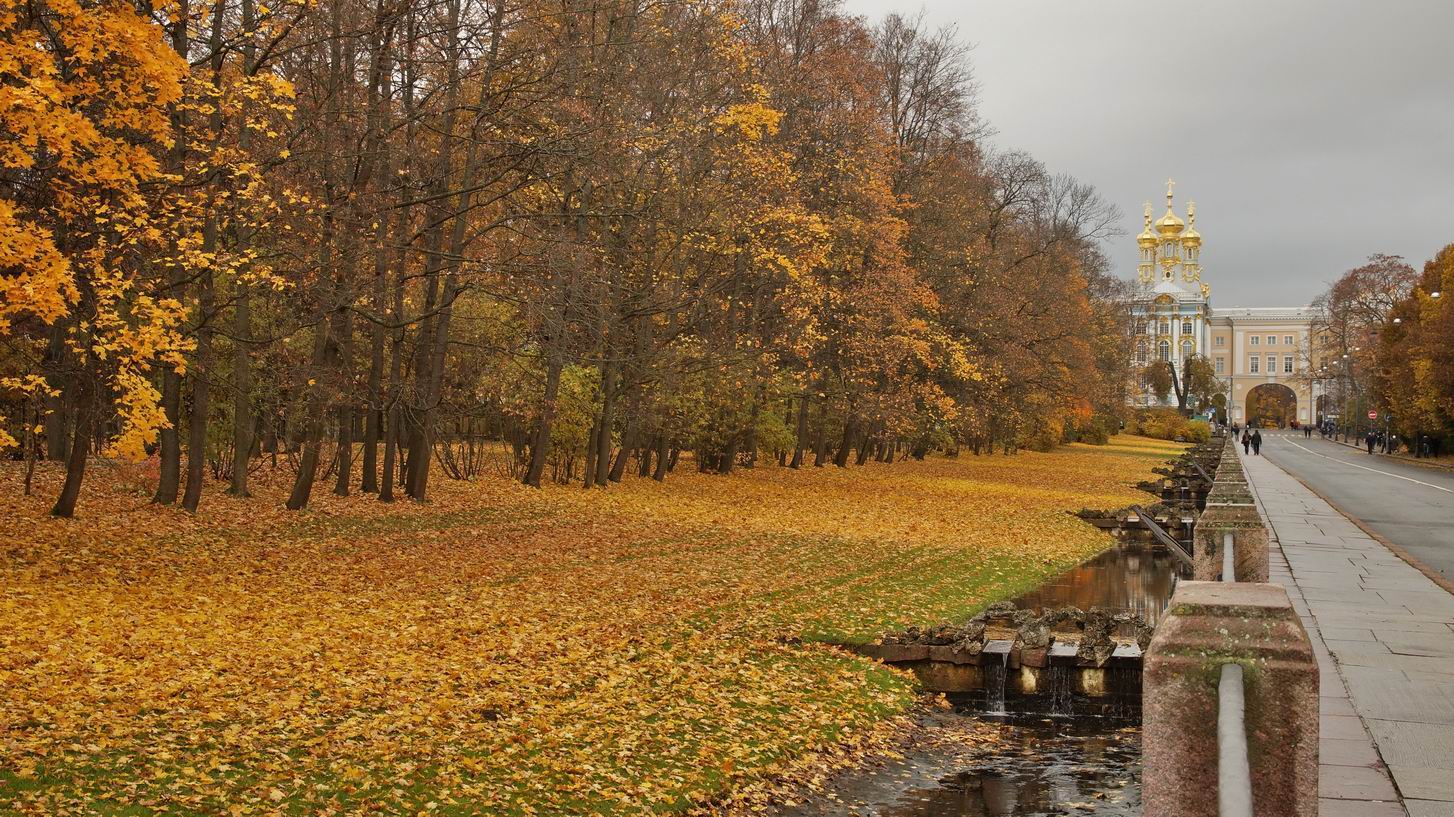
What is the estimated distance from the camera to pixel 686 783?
27.2 ft

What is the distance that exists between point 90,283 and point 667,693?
7.13 m

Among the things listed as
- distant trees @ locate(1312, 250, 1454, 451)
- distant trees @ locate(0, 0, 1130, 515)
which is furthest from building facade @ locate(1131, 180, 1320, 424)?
distant trees @ locate(0, 0, 1130, 515)

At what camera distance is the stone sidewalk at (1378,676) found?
6414mm

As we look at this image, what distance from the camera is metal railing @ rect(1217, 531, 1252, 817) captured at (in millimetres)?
2973

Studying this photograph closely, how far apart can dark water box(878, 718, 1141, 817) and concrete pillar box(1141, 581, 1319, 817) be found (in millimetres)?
5164

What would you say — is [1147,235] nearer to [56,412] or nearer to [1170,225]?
[1170,225]

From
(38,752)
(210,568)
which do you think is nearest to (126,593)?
(210,568)

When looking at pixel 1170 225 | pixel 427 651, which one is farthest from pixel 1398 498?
pixel 1170 225

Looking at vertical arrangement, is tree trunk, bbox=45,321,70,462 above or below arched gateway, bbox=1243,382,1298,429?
below

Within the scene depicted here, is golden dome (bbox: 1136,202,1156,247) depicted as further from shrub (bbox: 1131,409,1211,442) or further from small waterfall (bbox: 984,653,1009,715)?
small waterfall (bbox: 984,653,1009,715)

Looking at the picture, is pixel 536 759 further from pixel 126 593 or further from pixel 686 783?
pixel 126 593

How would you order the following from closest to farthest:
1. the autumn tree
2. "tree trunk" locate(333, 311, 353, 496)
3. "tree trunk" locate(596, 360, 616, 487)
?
the autumn tree → "tree trunk" locate(333, 311, 353, 496) → "tree trunk" locate(596, 360, 616, 487)

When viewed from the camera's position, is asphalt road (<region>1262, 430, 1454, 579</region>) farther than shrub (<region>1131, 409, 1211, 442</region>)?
No

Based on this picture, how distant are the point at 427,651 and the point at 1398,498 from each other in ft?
98.8
